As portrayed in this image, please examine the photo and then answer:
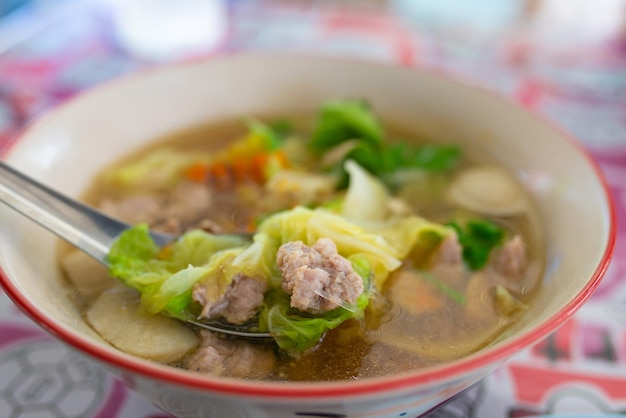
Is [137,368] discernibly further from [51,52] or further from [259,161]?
[51,52]

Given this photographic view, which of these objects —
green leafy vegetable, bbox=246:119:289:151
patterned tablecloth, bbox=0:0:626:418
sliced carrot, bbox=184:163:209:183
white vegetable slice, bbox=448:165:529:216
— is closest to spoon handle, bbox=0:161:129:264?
patterned tablecloth, bbox=0:0:626:418

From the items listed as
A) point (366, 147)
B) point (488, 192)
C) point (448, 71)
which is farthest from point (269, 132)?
point (448, 71)

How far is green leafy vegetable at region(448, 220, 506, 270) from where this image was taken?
4.28 ft

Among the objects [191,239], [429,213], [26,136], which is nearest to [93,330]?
[191,239]

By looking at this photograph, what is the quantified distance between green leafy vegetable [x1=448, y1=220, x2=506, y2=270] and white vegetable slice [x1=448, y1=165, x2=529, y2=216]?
81 millimetres

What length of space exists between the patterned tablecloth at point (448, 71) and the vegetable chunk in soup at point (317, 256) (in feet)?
0.51

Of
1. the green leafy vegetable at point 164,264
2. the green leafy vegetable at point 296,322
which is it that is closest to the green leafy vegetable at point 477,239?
the green leafy vegetable at point 296,322

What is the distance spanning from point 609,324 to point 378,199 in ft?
2.08

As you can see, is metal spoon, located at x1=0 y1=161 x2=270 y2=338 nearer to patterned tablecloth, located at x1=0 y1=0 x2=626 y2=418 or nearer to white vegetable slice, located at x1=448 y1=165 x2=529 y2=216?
patterned tablecloth, located at x1=0 y1=0 x2=626 y2=418

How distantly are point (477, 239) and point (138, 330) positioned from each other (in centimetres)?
81

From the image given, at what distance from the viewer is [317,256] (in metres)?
1.05

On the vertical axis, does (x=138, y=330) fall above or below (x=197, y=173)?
below

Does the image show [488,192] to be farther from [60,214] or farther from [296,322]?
[60,214]

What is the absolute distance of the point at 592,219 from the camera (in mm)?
1180
